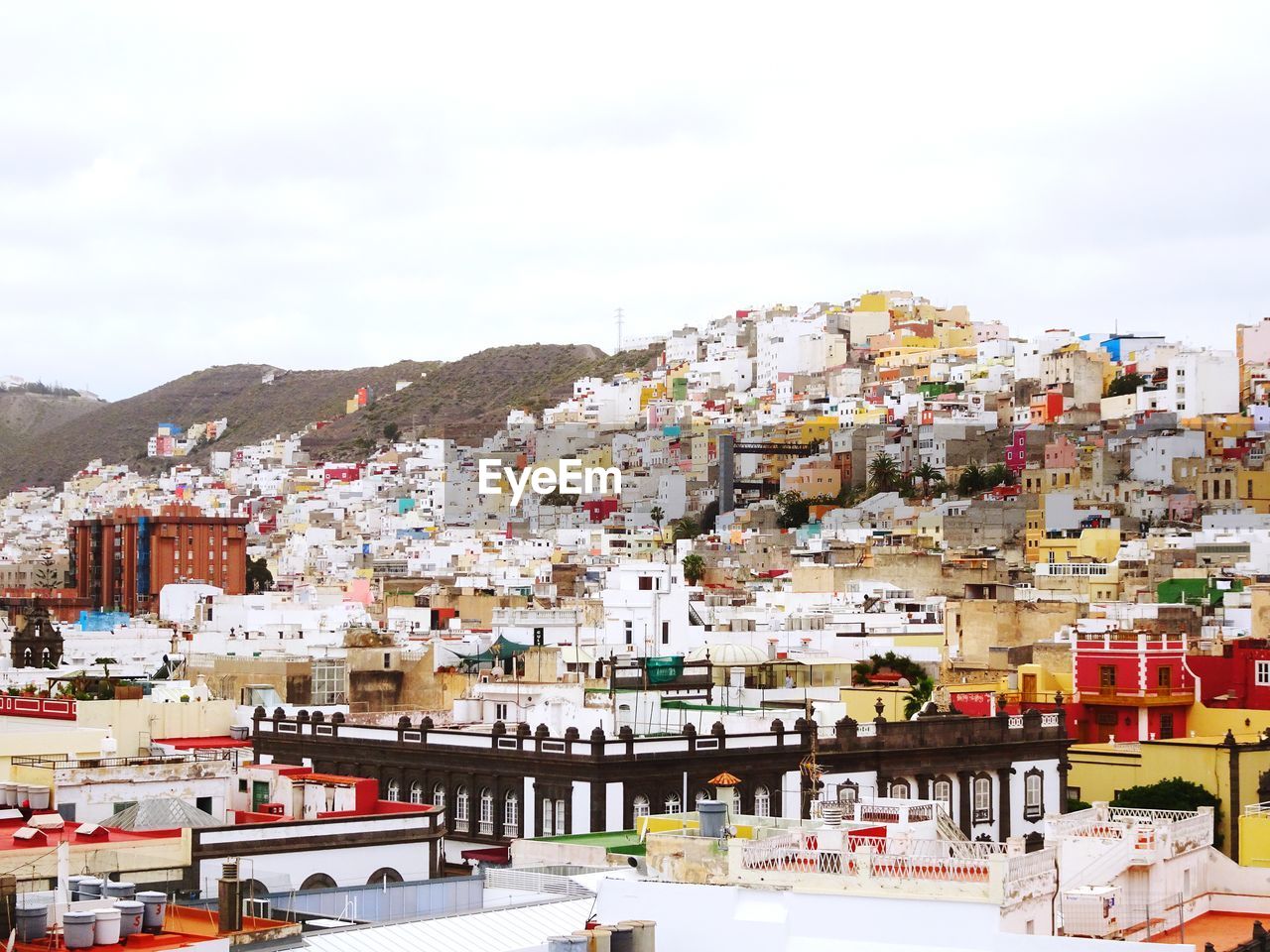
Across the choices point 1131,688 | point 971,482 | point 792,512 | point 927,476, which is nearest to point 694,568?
point 792,512

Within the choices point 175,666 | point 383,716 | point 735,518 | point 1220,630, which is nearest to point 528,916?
point 383,716

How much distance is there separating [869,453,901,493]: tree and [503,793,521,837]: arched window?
340 feet

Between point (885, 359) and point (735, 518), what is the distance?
4632 cm

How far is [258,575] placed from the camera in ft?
472

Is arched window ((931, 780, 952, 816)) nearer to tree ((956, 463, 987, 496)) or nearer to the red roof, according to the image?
the red roof

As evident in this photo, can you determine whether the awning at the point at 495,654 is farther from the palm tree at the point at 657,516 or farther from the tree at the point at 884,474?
the palm tree at the point at 657,516

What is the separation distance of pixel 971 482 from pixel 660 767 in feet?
330

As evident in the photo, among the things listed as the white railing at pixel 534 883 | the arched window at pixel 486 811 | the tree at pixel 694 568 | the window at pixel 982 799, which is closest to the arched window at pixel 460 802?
the arched window at pixel 486 811

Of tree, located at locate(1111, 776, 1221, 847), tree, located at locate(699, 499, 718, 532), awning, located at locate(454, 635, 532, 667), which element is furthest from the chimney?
tree, located at locate(699, 499, 718, 532)

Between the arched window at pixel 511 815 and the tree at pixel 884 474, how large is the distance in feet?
340

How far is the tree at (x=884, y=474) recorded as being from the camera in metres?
141

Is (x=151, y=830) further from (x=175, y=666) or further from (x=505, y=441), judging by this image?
(x=505, y=441)

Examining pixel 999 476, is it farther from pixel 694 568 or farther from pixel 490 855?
pixel 490 855

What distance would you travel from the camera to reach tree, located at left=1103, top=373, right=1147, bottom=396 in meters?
146
